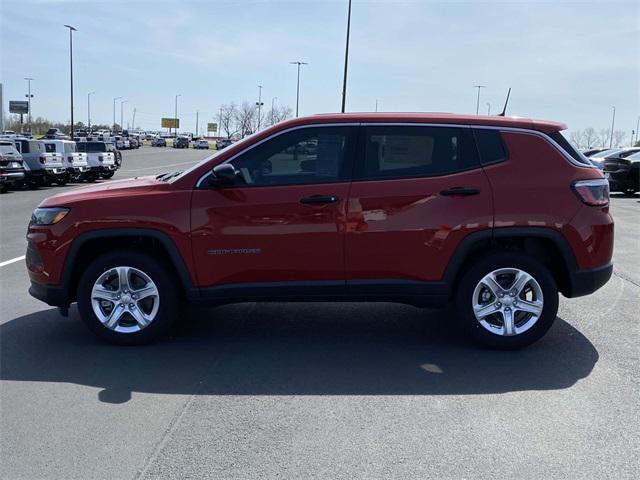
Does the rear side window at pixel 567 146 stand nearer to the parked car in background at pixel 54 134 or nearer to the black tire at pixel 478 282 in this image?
the black tire at pixel 478 282

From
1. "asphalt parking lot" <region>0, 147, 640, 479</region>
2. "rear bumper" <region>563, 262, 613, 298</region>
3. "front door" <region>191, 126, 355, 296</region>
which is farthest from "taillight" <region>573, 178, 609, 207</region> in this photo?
"front door" <region>191, 126, 355, 296</region>

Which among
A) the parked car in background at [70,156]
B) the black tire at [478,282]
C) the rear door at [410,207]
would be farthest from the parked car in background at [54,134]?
the black tire at [478,282]

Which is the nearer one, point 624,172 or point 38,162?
point 624,172

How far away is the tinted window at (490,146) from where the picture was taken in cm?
499

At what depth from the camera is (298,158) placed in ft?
16.4

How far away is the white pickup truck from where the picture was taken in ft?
85.1

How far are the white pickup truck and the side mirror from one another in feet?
74.2

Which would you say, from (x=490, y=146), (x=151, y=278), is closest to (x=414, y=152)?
(x=490, y=146)

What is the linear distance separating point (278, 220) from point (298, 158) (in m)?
0.56

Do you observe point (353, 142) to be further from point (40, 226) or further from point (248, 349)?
point (40, 226)

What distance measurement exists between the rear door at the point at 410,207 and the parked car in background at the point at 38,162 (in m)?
19.7

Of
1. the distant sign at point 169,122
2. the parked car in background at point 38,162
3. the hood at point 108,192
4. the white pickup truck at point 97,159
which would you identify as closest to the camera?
the hood at point 108,192

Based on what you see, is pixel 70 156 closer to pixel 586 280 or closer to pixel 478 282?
pixel 478 282

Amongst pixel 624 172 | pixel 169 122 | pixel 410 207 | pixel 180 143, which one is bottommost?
pixel 410 207
